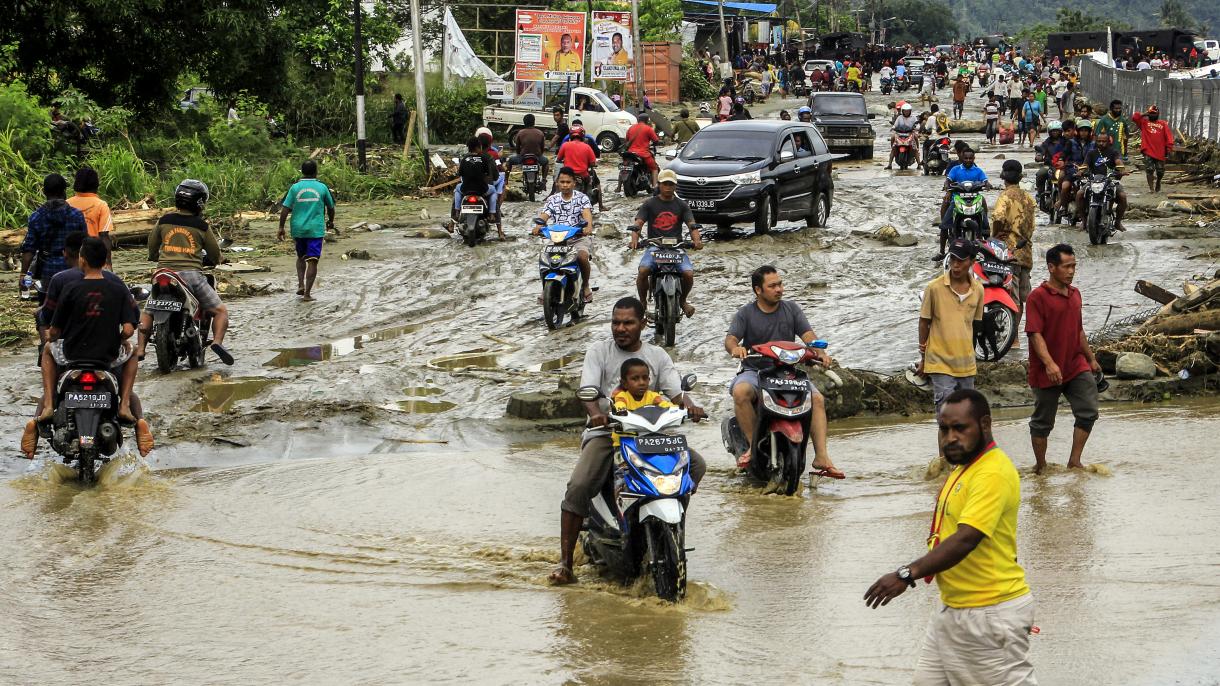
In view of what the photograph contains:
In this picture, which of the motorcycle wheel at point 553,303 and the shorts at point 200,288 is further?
the motorcycle wheel at point 553,303

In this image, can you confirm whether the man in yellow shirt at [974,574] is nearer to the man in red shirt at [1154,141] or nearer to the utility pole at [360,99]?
the man in red shirt at [1154,141]

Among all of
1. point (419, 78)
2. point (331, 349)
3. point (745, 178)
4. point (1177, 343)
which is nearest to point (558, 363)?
point (331, 349)

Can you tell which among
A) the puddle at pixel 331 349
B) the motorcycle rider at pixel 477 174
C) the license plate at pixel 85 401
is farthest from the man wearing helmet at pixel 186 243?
the motorcycle rider at pixel 477 174

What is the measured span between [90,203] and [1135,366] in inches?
373

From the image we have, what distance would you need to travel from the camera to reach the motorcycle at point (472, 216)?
21.1 meters

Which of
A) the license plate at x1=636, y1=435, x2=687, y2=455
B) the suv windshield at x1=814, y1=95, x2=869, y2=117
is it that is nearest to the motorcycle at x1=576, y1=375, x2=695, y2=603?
the license plate at x1=636, y1=435, x2=687, y2=455

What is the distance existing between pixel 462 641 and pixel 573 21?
34297mm

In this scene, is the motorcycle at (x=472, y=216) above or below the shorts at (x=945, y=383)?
above

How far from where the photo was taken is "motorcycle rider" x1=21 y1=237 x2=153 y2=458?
29.7ft

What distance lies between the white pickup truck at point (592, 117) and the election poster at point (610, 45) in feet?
22.4

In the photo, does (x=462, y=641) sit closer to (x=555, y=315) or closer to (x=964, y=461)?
(x=964, y=461)

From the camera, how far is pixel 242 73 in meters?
27.4

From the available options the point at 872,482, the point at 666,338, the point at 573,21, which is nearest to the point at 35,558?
the point at 872,482

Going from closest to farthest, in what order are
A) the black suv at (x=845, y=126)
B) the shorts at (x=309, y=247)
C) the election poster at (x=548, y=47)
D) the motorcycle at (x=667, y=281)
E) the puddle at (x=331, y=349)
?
the puddle at (x=331, y=349), the motorcycle at (x=667, y=281), the shorts at (x=309, y=247), the black suv at (x=845, y=126), the election poster at (x=548, y=47)
